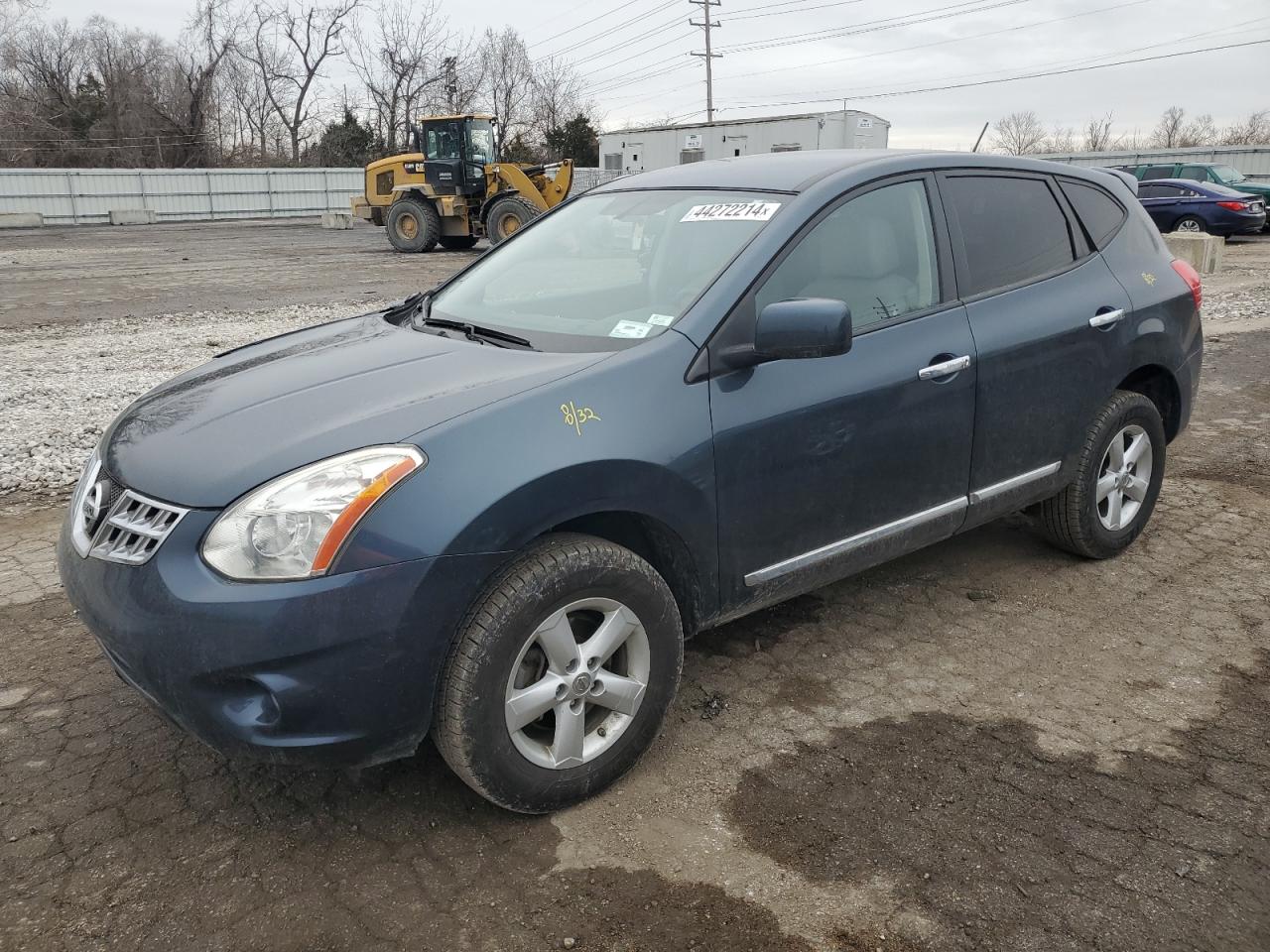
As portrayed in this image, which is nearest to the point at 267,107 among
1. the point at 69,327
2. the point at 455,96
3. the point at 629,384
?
the point at 455,96

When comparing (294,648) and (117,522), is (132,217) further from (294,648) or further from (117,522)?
(294,648)

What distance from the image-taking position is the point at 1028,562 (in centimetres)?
457

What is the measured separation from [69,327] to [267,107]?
5506cm

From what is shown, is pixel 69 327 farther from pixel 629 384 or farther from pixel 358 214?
pixel 358 214

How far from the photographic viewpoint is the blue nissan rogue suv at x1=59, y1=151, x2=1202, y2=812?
93.7 inches

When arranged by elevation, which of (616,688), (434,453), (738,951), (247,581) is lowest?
(738,951)

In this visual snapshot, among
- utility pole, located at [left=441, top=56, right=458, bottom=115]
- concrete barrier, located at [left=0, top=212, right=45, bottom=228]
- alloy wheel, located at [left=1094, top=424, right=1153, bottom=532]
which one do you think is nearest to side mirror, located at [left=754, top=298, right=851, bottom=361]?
alloy wheel, located at [left=1094, top=424, right=1153, bottom=532]

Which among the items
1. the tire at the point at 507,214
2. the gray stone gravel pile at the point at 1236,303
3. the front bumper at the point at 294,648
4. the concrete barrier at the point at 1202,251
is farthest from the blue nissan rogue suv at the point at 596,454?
the tire at the point at 507,214

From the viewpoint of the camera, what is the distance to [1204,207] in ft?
70.7

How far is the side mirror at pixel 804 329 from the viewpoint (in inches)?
113

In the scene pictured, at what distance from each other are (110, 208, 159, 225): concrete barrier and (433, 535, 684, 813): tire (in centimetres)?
4139

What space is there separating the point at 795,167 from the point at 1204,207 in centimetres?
2163

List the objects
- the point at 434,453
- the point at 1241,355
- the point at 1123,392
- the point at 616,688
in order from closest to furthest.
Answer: the point at 434,453 < the point at 616,688 < the point at 1123,392 < the point at 1241,355

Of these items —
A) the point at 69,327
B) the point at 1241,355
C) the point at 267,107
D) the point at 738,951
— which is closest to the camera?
the point at 738,951
